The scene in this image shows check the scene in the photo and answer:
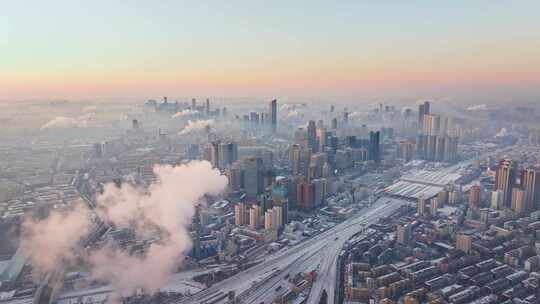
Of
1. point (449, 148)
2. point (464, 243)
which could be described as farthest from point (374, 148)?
point (464, 243)

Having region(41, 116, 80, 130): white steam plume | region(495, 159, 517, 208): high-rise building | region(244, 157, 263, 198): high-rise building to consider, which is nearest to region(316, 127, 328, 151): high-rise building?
region(244, 157, 263, 198): high-rise building

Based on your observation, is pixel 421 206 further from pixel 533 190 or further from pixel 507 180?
pixel 533 190

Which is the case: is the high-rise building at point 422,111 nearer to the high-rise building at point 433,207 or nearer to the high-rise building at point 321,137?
the high-rise building at point 321,137

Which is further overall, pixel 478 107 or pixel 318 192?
pixel 478 107

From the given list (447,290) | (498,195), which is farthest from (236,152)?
(447,290)

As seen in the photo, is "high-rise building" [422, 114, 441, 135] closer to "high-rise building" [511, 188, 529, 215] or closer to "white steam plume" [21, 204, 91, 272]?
"high-rise building" [511, 188, 529, 215]

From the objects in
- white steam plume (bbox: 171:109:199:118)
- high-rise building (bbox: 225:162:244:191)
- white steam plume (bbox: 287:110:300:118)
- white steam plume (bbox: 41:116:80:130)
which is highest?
white steam plume (bbox: 41:116:80:130)

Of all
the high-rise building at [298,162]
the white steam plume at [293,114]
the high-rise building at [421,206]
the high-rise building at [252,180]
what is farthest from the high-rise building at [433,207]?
the white steam plume at [293,114]
